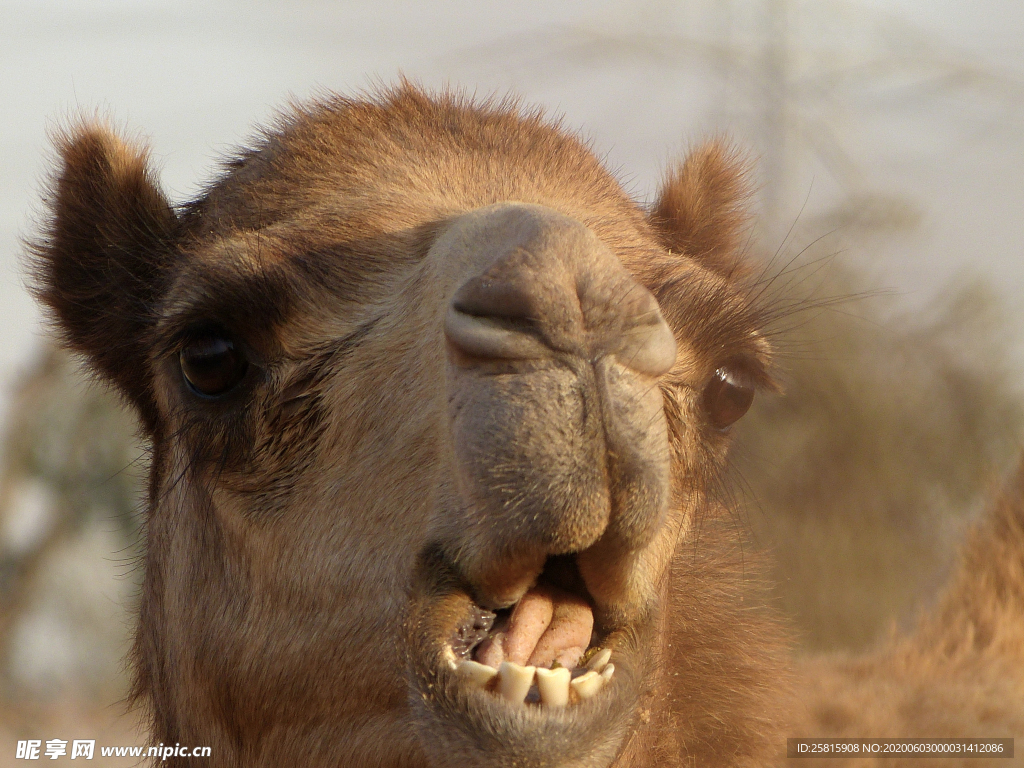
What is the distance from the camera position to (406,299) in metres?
2.58

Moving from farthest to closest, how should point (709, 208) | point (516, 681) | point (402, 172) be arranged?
point (709, 208) → point (402, 172) → point (516, 681)

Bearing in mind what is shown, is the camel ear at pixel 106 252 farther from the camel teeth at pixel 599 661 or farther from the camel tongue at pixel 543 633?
the camel teeth at pixel 599 661

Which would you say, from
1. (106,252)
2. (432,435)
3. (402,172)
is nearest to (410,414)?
(432,435)

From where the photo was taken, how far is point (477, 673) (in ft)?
6.57

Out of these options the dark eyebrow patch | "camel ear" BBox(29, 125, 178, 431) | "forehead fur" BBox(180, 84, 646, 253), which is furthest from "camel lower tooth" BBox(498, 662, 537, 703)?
"camel ear" BBox(29, 125, 178, 431)

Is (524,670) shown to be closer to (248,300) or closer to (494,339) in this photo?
(494,339)

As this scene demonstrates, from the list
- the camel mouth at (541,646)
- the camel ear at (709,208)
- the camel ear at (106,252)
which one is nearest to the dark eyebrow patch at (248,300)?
the camel ear at (106,252)

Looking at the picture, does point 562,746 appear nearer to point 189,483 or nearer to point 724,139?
point 189,483

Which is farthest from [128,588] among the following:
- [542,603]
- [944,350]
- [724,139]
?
[542,603]

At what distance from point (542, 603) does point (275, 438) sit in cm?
93

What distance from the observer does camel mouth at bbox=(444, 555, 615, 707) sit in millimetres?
1950

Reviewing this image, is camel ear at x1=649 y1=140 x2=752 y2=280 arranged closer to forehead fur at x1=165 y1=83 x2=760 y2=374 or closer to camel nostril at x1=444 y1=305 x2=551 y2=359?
forehead fur at x1=165 y1=83 x2=760 y2=374

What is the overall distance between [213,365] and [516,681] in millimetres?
1307

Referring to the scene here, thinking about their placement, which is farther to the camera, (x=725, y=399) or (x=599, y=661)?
(x=725, y=399)
